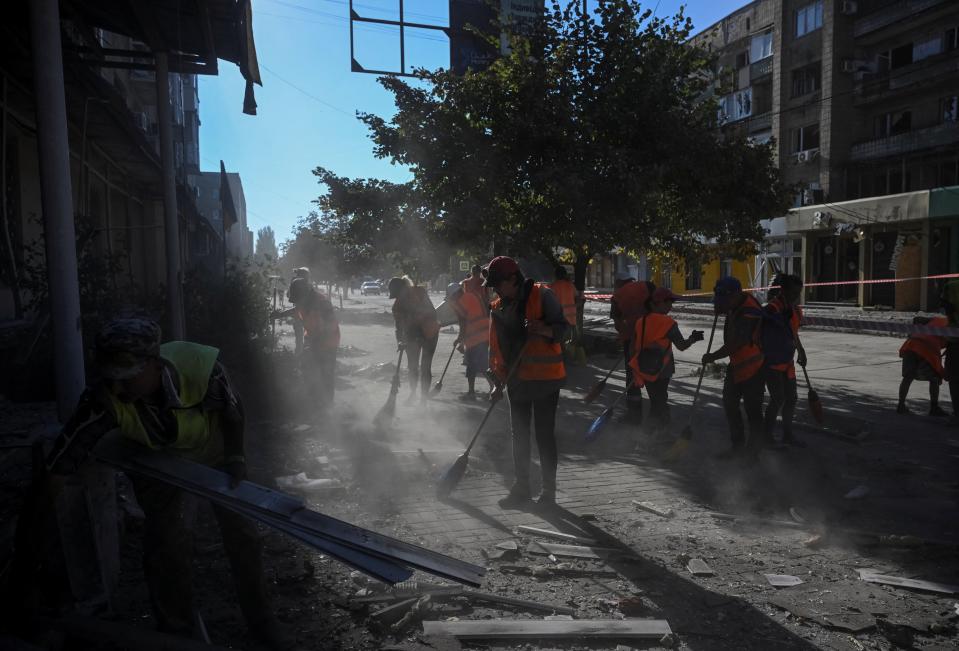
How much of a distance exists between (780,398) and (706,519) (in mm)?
2102

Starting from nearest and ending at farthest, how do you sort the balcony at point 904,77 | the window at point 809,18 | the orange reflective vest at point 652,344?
the orange reflective vest at point 652,344
the balcony at point 904,77
the window at point 809,18

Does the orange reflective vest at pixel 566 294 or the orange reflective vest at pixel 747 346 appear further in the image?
the orange reflective vest at pixel 566 294


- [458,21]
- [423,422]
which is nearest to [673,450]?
[423,422]

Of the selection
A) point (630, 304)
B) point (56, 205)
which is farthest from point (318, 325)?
point (56, 205)

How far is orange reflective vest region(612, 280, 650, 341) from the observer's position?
793 cm

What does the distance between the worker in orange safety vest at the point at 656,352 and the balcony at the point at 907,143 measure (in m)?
Result: 26.2

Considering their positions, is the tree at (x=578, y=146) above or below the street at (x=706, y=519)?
above

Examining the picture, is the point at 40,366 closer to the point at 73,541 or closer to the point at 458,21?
the point at 73,541

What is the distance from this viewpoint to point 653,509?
505 centimetres

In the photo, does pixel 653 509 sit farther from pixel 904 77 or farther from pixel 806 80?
pixel 806 80

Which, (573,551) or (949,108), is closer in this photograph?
(573,551)

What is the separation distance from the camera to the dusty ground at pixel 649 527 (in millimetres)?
3434

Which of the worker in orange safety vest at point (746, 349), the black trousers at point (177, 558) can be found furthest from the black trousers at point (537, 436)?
the black trousers at point (177, 558)

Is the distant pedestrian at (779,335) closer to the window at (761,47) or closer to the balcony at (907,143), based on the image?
the balcony at (907,143)
